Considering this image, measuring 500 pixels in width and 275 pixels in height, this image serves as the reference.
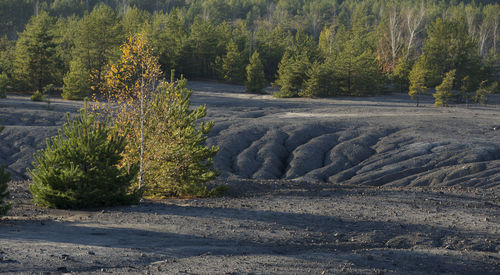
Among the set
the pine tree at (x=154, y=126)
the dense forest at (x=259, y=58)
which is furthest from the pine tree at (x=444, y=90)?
the pine tree at (x=154, y=126)

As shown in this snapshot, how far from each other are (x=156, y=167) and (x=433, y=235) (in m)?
10.2

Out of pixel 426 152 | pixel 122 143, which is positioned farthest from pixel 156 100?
pixel 426 152

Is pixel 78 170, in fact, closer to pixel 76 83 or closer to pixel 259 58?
pixel 76 83

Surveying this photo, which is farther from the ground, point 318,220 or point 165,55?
point 165,55

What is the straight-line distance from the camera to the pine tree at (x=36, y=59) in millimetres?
63281

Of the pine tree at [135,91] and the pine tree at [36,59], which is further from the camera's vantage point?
the pine tree at [36,59]

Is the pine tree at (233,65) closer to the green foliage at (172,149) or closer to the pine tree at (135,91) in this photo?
the green foliage at (172,149)

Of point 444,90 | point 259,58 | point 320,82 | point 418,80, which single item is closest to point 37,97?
point 320,82

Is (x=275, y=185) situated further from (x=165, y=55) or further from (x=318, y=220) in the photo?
(x=165, y=55)

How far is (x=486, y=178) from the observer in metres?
28.2

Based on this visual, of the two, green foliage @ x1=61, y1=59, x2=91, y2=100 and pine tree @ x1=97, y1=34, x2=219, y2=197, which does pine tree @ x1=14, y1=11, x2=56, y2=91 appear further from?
pine tree @ x1=97, y1=34, x2=219, y2=197

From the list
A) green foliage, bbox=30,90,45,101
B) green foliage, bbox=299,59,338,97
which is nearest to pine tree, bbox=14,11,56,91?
green foliage, bbox=30,90,45,101

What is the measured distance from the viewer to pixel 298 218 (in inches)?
629

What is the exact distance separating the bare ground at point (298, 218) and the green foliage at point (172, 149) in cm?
147
